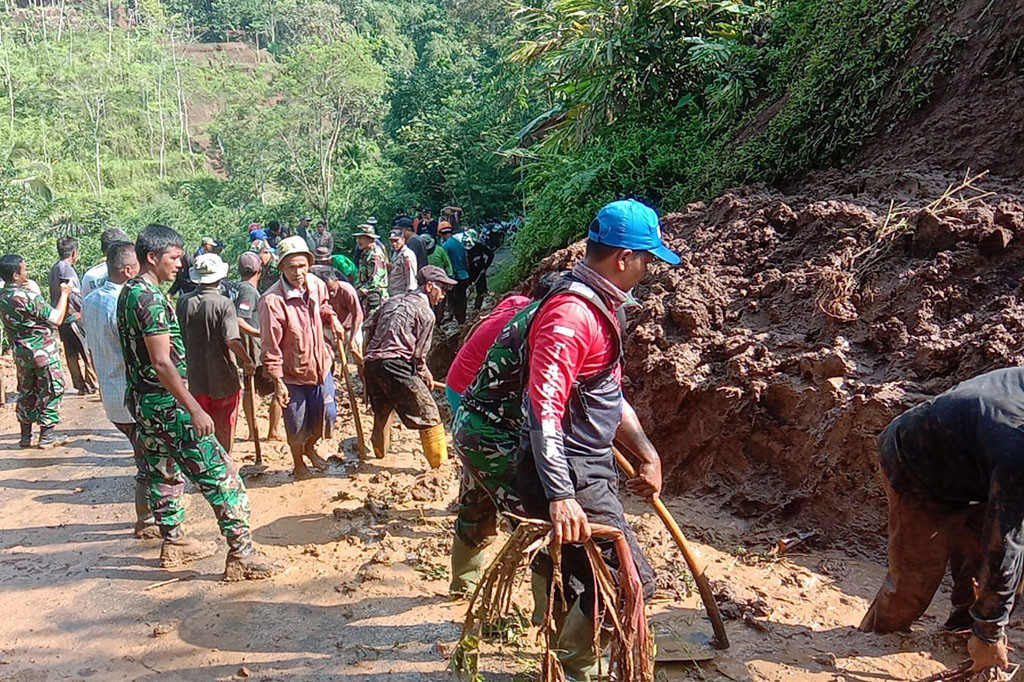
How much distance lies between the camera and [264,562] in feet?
14.7

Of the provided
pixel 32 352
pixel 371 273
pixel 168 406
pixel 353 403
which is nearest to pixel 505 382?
pixel 168 406

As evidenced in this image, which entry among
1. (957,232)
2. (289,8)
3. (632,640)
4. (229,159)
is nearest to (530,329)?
(632,640)

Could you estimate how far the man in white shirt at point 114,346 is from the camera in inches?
193

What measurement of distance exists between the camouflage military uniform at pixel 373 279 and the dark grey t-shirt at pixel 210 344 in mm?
4195

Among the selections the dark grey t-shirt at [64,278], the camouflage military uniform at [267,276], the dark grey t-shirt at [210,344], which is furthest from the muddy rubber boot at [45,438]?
the dark grey t-shirt at [210,344]

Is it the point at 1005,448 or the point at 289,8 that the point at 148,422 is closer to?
the point at 1005,448

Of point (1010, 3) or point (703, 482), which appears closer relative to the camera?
point (703, 482)

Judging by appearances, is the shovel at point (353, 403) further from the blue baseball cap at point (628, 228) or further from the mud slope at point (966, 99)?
the mud slope at point (966, 99)

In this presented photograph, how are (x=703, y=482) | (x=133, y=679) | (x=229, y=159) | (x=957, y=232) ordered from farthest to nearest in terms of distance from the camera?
(x=229, y=159) < (x=703, y=482) < (x=957, y=232) < (x=133, y=679)

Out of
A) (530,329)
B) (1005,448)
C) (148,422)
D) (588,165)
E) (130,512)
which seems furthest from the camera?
(588,165)

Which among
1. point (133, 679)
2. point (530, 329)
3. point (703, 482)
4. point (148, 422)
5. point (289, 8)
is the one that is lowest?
point (133, 679)

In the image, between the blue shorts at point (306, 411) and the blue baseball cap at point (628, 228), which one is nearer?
the blue baseball cap at point (628, 228)

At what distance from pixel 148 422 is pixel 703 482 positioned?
3524 millimetres

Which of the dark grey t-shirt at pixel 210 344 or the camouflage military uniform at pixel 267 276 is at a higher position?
the camouflage military uniform at pixel 267 276
